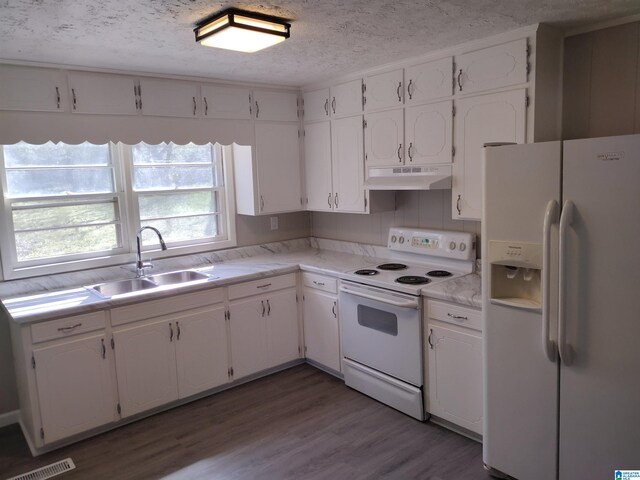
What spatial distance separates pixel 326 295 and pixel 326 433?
1.07 meters

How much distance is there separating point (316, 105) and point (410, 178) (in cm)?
126

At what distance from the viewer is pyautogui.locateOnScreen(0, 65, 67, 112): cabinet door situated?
2902 millimetres

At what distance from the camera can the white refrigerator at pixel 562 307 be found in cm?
195

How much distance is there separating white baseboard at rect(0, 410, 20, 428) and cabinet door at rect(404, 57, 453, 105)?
136 inches

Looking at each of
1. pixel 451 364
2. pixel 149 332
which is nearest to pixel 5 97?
pixel 149 332

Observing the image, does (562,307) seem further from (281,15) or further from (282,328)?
(282,328)

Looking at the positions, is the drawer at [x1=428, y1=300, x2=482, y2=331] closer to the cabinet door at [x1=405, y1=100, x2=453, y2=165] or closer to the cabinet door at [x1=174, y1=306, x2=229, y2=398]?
the cabinet door at [x1=405, y1=100, x2=453, y2=165]

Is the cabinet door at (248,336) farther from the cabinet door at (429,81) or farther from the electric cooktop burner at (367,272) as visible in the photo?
the cabinet door at (429,81)

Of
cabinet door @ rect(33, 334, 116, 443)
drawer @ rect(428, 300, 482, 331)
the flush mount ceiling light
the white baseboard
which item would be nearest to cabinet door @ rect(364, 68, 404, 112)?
the flush mount ceiling light

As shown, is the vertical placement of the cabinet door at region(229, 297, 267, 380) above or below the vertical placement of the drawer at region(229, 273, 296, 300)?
below

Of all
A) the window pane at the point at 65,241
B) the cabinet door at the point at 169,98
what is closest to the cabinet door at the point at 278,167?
the cabinet door at the point at 169,98

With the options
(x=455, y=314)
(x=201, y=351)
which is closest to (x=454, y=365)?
(x=455, y=314)

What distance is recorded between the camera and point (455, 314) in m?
2.79

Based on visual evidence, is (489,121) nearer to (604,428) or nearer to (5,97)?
(604,428)
